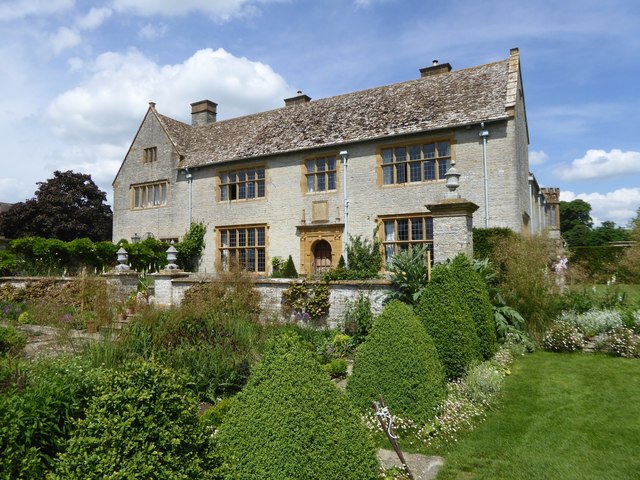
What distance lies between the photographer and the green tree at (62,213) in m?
35.0

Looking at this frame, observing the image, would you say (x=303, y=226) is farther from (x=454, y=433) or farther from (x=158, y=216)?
(x=454, y=433)

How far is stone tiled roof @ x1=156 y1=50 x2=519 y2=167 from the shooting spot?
17188 mm

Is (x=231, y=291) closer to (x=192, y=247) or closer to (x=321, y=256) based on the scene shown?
(x=321, y=256)

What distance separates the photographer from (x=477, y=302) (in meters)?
7.66

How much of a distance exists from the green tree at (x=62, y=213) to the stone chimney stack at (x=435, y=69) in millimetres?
28522

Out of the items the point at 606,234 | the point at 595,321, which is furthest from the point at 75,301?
the point at 606,234

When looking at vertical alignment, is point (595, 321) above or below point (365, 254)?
below

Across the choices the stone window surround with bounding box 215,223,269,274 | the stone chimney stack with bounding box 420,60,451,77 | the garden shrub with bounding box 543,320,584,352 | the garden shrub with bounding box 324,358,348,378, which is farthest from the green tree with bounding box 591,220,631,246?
the garden shrub with bounding box 324,358,348,378

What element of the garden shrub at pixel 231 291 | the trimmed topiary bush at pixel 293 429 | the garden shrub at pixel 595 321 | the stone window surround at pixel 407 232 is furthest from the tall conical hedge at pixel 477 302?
the stone window surround at pixel 407 232

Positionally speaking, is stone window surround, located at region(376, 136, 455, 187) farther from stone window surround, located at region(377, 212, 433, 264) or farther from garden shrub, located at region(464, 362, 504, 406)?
garden shrub, located at region(464, 362, 504, 406)

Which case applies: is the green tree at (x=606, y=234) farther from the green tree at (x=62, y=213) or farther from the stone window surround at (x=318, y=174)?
the green tree at (x=62, y=213)

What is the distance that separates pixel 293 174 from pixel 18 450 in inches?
715

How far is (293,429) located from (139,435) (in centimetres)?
92

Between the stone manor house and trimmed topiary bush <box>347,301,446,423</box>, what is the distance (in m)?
8.69
